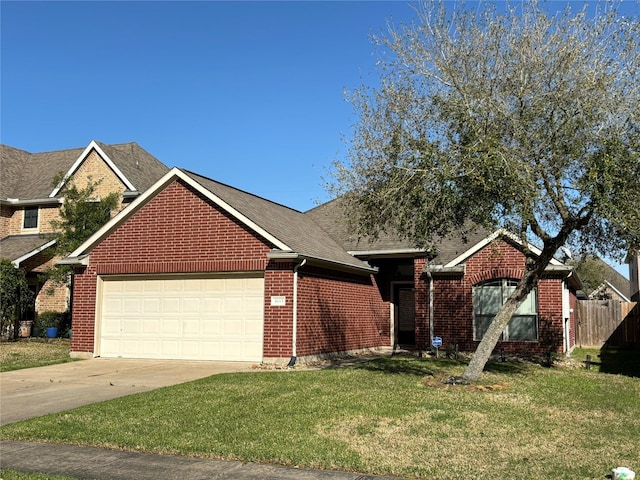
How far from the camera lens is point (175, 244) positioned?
657 inches

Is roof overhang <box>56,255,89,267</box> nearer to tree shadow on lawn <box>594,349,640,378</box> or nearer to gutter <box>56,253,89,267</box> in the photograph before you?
gutter <box>56,253,89,267</box>

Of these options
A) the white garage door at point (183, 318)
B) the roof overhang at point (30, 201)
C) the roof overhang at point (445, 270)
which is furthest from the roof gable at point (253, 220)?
the roof overhang at point (30, 201)

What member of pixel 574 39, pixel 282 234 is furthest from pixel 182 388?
pixel 574 39

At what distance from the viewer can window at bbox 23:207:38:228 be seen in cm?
2734

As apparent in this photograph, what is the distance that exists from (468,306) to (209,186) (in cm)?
861

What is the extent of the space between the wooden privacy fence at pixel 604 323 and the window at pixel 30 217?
2491 cm

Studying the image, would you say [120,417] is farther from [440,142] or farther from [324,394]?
[440,142]

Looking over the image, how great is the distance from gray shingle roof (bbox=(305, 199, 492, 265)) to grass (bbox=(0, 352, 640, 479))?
721 centimetres

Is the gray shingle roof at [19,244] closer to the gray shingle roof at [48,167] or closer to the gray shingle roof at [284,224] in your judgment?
the gray shingle roof at [48,167]

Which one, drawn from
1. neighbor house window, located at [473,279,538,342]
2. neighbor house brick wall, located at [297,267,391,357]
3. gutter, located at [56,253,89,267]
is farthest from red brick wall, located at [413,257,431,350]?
gutter, located at [56,253,89,267]

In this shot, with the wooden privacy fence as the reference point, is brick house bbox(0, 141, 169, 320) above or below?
above

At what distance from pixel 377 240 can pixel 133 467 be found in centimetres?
1370

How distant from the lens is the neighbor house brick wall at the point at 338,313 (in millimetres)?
16000

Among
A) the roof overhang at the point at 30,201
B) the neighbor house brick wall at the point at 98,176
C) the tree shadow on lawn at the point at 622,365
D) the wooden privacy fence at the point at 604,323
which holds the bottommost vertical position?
the tree shadow on lawn at the point at 622,365
